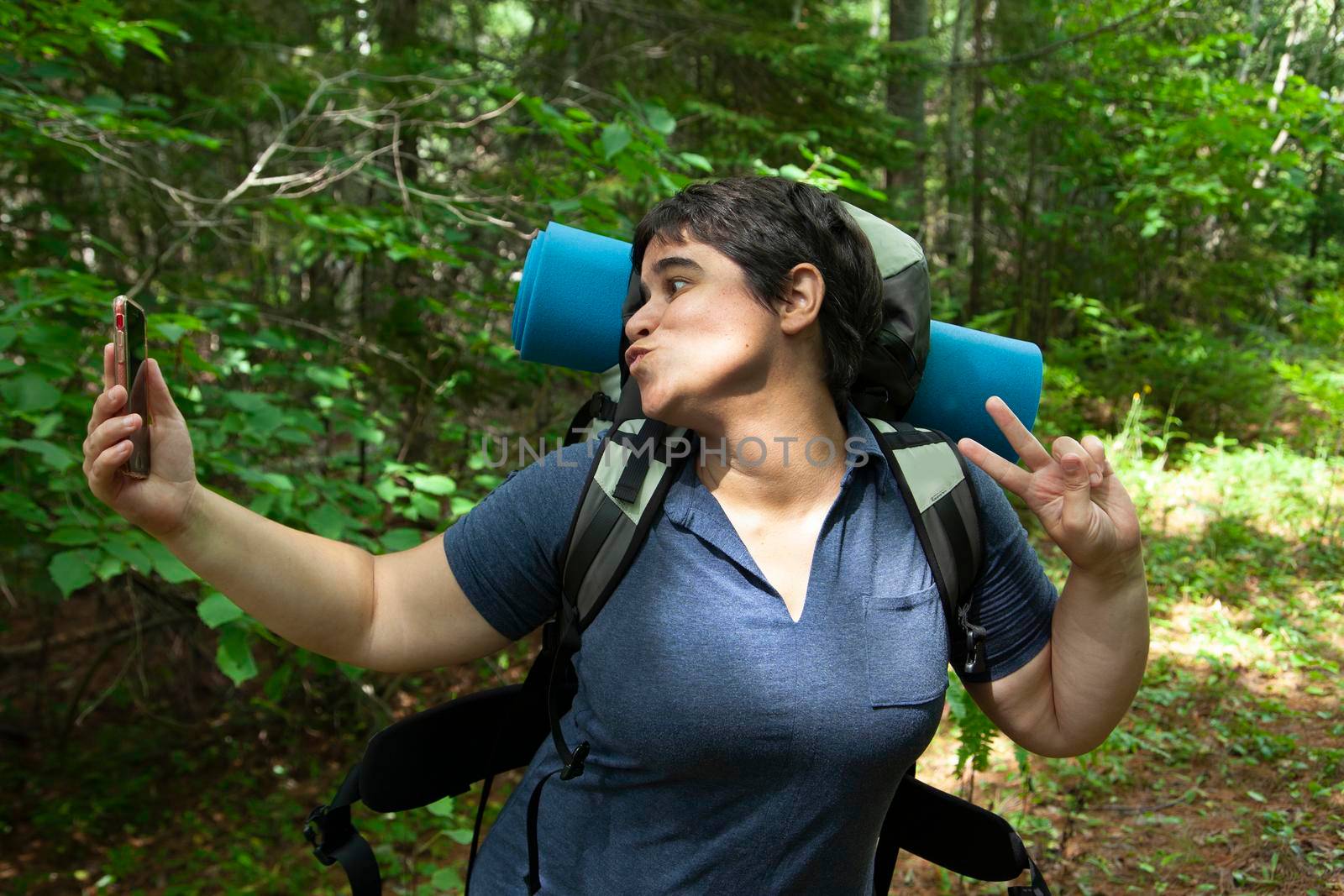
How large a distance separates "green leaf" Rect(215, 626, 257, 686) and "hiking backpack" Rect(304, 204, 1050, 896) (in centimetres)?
116

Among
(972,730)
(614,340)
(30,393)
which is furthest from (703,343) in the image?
(30,393)

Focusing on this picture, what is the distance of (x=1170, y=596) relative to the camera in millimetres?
5281

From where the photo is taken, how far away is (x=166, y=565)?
8.32ft

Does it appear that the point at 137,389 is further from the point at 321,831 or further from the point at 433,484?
the point at 433,484

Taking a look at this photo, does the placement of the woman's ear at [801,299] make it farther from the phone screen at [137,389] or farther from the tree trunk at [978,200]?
the tree trunk at [978,200]

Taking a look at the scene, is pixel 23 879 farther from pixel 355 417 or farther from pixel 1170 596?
pixel 1170 596

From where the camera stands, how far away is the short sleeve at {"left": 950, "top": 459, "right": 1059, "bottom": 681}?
5.46 ft

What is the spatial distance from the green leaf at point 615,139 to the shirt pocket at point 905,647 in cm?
198

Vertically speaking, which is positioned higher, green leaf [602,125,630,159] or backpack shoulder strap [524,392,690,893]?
green leaf [602,125,630,159]

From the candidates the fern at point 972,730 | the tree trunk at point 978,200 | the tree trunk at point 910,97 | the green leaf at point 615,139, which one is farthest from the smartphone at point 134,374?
the tree trunk at point 978,200

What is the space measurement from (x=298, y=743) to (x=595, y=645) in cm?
548

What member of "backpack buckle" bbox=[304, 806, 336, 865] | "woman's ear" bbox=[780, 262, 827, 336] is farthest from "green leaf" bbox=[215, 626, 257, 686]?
"woman's ear" bbox=[780, 262, 827, 336]

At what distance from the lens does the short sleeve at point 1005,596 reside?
1.67 m

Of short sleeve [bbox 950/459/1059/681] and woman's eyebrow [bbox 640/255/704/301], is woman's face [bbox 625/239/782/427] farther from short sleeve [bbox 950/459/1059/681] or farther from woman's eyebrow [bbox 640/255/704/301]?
short sleeve [bbox 950/459/1059/681]
